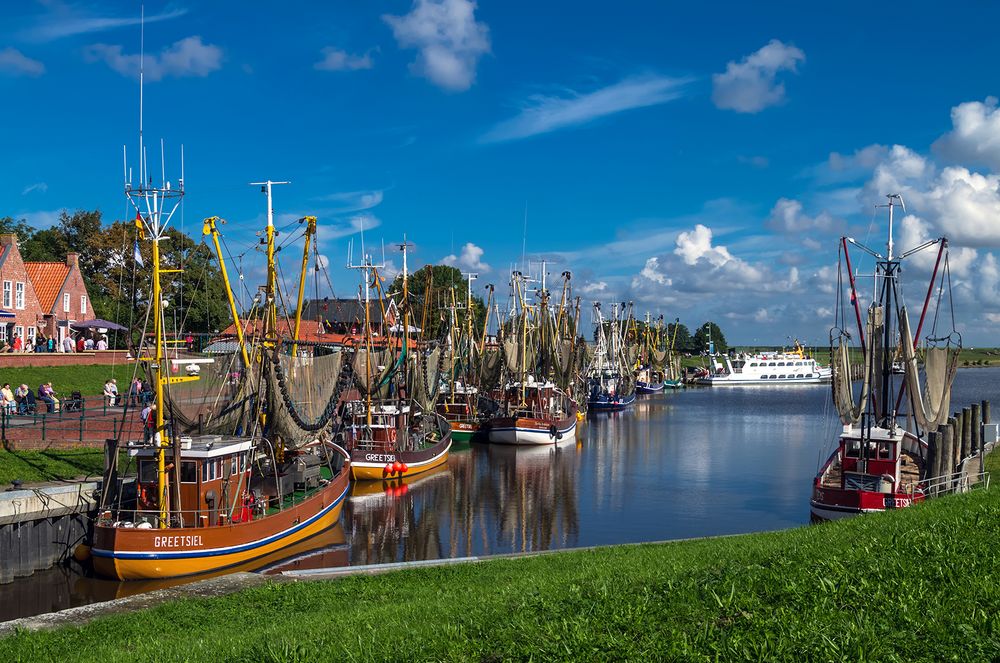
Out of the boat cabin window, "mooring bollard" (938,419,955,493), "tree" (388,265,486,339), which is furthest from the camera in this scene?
"tree" (388,265,486,339)

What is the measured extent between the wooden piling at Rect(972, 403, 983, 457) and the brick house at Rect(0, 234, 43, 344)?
2225 inches

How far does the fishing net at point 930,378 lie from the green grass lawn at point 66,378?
3887 centimetres

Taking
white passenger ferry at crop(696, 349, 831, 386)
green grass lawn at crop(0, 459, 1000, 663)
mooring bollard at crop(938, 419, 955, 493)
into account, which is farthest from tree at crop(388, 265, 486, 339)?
green grass lawn at crop(0, 459, 1000, 663)

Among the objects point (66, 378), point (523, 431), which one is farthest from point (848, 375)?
point (66, 378)

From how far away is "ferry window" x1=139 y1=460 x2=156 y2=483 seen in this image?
2689cm

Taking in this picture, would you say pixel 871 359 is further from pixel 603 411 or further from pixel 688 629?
pixel 603 411

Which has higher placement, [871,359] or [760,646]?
[871,359]

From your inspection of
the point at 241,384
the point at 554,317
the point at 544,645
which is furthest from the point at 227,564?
the point at 554,317

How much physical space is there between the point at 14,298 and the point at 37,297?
6129mm

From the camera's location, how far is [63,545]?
90.5 feet

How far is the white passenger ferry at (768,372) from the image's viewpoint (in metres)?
165

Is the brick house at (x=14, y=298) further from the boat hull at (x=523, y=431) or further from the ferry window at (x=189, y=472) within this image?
the ferry window at (x=189, y=472)

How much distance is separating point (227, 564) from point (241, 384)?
8.50 meters

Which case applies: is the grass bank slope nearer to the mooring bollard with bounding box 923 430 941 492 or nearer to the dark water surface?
the dark water surface
